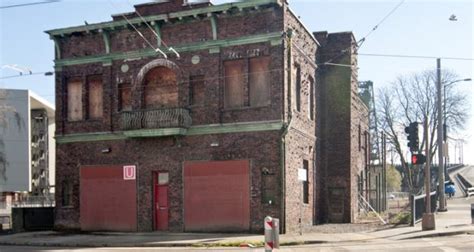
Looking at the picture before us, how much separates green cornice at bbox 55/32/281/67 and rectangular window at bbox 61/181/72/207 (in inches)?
216

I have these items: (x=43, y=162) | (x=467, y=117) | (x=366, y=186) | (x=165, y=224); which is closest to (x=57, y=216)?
(x=165, y=224)

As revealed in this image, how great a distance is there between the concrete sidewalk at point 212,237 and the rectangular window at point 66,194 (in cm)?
233

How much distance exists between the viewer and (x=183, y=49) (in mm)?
25281

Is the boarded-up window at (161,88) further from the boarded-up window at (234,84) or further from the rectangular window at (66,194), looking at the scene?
the rectangular window at (66,194)

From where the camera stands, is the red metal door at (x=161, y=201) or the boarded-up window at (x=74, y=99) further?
the boarded-up window at (x=74, y=99)

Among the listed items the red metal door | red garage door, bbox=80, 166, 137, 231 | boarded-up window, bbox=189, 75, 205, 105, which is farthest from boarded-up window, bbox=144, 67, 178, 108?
red garage door, bbox=80, 166, 137, 231

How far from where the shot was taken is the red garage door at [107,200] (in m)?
26.2

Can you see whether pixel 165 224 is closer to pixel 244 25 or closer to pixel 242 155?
pixel 242 155

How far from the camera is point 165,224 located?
2556 cm

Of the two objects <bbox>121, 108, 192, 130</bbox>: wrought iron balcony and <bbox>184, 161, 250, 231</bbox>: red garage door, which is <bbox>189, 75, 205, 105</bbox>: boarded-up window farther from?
<bbox>184, 161, 250, 231</bbox>: red garage door

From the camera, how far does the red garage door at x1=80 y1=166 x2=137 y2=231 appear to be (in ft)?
86.1

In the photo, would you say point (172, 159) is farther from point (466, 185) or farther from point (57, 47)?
point (466, 185)

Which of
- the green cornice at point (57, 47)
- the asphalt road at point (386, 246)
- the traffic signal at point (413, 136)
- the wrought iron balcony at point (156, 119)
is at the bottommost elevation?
the asphalt road at point (386, 246)

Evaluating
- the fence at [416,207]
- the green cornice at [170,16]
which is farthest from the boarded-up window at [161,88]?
the fence at [416,207]
